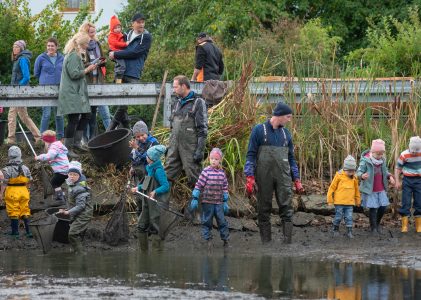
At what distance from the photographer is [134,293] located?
44.6ft

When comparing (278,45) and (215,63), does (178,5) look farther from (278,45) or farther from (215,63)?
(215,63)

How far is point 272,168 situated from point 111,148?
9.28ft

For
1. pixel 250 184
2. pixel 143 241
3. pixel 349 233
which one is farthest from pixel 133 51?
pixel 349 233

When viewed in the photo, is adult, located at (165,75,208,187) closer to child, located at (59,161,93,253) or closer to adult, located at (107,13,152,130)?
child, located at (59,161,93,253)

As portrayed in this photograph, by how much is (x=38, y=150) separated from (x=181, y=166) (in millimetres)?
2888

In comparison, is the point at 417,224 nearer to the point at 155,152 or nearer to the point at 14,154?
the point at 155,152

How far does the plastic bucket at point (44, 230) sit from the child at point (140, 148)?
1.49 m

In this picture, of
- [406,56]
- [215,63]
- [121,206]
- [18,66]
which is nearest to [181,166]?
[121,206]

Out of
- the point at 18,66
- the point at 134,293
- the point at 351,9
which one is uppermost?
the point at 351,9

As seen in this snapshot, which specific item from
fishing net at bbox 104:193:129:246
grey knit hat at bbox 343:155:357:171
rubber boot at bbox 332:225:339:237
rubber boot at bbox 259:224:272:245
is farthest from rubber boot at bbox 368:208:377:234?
fishing net at bbox 104:193:129:246

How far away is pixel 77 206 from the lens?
18.0 metres

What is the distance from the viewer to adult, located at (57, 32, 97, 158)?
19.8 metres

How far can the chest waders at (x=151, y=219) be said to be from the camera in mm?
17938

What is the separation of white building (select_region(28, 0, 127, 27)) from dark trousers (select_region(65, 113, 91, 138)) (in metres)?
16.9
